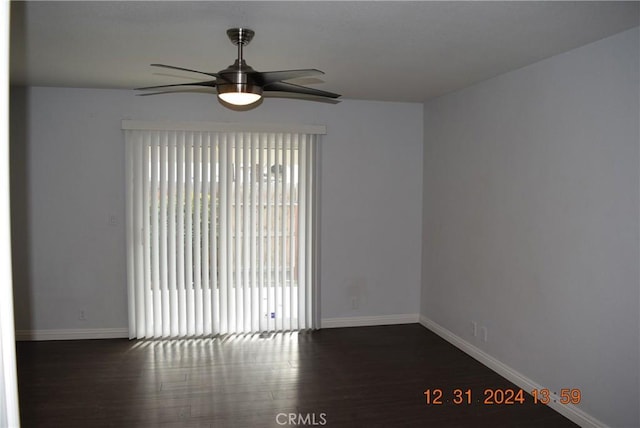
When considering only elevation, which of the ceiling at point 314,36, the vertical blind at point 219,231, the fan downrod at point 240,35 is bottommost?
the vertical blind at point 219,231

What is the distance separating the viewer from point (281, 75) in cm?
275

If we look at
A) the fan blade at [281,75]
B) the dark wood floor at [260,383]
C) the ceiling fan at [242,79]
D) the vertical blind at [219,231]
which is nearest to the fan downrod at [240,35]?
the ceiling fan at [242,79]

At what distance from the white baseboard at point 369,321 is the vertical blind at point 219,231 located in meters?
0.24

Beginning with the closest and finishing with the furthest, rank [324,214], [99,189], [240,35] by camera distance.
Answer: [240,35] → [99,189] → [324,214]

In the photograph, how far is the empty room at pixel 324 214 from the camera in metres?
2.95

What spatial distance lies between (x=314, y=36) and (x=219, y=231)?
269 cm

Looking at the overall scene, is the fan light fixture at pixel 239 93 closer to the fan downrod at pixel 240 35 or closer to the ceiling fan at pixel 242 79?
the ceiling fan at pixel 242 79

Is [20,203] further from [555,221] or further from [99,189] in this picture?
[555,221]

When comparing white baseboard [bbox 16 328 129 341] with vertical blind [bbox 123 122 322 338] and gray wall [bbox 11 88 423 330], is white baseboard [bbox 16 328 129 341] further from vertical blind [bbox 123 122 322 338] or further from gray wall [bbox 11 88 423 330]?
vertical blind [bbox 123 122 322 338]

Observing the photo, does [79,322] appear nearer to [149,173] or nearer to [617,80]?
[149,173]

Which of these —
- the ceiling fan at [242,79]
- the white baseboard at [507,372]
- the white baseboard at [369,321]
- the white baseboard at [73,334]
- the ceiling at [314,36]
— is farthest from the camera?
the white baseboard at [369,321]

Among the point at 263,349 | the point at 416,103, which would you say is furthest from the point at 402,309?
the point at 416,103

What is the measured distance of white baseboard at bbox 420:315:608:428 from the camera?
128 inches

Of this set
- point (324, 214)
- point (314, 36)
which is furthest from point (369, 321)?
point (314, 36)
